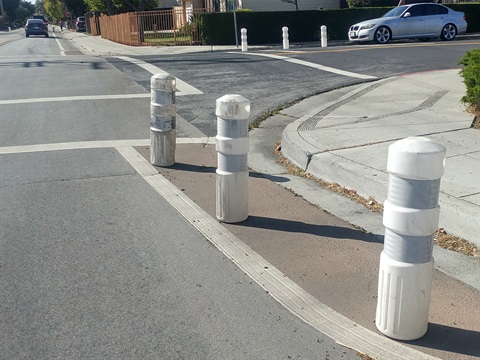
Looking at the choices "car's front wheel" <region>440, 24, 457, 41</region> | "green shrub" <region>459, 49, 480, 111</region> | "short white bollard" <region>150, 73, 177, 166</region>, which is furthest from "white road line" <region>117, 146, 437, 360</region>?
"car's front wheel" <region>440, 24, 457, 41</region>

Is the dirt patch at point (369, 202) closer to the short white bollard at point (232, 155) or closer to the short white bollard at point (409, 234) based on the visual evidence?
the short white bollard at point (232, 155)

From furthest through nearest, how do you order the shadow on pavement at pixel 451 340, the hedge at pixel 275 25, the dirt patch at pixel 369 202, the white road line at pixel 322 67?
the hedge at pixel 275 25 < the white road line at pixel 322 67 < the dirt patch at pixel 369 202 < the shadow on pavement at pixel 451 340

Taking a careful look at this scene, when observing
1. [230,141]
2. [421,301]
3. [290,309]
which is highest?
[230,141]

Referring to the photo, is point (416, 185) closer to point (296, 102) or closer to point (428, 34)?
point (296, 102)

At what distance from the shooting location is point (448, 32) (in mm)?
24719

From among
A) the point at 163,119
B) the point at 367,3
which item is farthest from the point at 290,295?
the point at 367,3

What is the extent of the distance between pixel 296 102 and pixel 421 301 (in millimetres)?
8693

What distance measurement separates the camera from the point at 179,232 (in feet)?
18.8

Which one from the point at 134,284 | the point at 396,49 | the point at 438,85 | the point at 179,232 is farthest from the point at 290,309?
the point at 396,49

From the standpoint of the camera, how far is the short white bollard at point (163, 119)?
7.60 m

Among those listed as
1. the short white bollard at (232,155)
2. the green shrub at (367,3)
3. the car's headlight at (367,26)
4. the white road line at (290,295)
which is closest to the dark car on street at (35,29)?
the green shrub at (367,3)

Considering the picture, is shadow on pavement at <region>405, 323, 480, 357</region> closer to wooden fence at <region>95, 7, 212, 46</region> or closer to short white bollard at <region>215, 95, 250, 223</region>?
short white bollard at <region>215, 95, 250, 223</region>

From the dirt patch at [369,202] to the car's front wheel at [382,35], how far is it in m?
15.4

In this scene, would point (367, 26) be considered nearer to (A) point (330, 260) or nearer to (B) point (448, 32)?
(B) point (448, 32)
